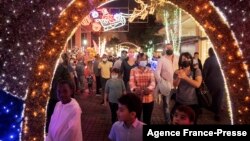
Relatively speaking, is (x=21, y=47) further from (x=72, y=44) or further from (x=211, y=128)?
(x=72, y=44)

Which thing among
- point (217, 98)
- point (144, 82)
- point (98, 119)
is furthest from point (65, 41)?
point (217, 98)

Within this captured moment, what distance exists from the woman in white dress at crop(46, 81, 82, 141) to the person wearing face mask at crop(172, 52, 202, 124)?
2.55 meters

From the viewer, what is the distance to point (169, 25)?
27.2 meters

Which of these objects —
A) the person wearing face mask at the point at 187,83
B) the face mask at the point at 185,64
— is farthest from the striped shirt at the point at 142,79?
the face mask at the point at 185,64

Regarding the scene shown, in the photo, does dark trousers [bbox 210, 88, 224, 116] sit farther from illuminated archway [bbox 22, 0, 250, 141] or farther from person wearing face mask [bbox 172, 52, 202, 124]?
illuminated archway [bbox 22, 0, 250, 141]

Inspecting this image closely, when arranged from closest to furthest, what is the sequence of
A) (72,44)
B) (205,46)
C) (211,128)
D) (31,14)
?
(211,128) → (31,14) → (205,46) → (72,44)

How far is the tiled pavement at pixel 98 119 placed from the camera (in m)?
8.94

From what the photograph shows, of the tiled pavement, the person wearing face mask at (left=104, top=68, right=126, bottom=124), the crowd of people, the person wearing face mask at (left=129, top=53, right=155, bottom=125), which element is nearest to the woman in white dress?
the crowd of people

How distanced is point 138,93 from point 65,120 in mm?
3304

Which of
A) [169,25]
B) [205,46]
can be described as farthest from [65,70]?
[169,25]

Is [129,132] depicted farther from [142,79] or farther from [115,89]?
[115,89]

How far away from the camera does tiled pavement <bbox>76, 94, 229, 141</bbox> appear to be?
8.94 m

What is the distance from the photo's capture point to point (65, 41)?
5996 mm

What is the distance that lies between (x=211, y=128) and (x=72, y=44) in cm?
3932
